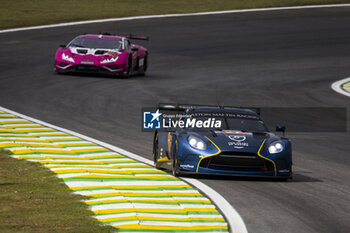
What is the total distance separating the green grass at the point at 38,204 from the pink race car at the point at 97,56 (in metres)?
14.1

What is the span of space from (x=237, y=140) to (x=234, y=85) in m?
14.9

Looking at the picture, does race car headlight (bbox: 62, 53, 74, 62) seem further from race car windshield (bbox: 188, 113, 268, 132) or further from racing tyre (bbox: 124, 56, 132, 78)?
race car windshield (bbox: 188, 113, 268, 132)

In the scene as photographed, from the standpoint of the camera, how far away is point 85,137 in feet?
51.7

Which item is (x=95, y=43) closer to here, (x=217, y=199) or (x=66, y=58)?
(x=66, y=58)

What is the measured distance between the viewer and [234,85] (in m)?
26.7

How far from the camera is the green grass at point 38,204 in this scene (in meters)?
8.14

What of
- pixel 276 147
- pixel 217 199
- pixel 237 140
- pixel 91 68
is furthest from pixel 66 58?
pixel 217 199

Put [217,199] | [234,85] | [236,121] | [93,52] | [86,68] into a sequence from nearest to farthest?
[217,199] < [236,121] < [93,52] < [86,68] < [234,85]

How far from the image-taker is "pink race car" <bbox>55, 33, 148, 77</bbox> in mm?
26266

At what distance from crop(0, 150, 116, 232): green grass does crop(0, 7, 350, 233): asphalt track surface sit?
1.88 metres

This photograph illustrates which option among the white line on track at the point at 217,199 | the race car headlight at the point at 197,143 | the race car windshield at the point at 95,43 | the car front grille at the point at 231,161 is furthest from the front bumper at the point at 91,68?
the car front grille at the point at 231,161

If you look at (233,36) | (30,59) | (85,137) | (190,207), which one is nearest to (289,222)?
(190,207)

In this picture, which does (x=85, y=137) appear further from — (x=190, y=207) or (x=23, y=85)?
(x=23, y=85)

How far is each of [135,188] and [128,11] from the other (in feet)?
112
